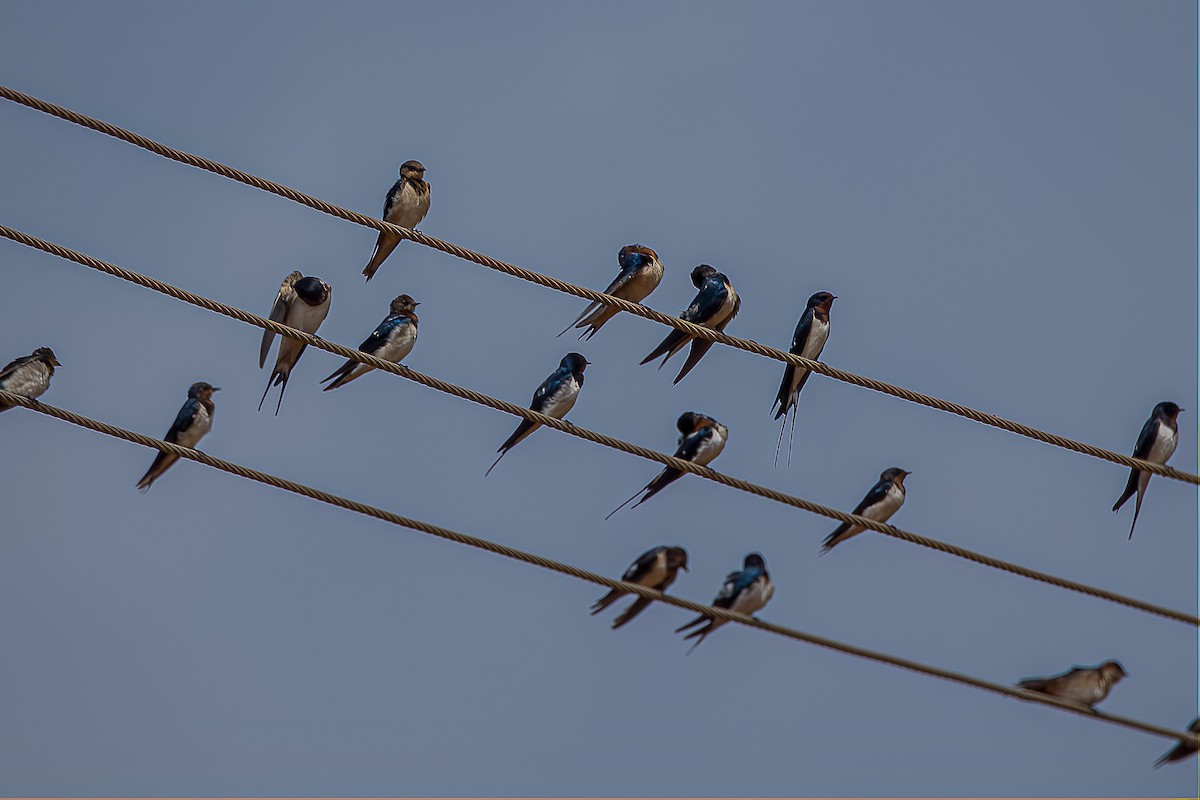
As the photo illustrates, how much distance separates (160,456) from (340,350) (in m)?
2.67

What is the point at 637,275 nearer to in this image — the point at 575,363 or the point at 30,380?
the point at 575,363

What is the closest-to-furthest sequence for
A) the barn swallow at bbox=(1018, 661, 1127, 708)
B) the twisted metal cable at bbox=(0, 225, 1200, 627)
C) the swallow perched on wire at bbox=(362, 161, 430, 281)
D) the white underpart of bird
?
the twisted metal cable at bbox=(0, 225, 1200, 627), the barn swallow at bbox=(1018, 661, 1127, 708), the white underpart of bird, the swallow perched on wire at bbox=(362, 161, 430, 281)

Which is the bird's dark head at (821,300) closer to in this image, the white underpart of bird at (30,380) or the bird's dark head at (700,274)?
the bird's dark head at (700,274)

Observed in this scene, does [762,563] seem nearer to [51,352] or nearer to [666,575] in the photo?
[666,575]

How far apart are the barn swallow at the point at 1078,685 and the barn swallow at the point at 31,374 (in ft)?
18.2

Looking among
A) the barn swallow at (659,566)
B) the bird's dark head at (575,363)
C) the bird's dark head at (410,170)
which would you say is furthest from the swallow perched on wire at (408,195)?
the barn swallow at (659,566)

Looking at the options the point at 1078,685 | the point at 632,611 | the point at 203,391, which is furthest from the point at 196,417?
the point at 1078,685

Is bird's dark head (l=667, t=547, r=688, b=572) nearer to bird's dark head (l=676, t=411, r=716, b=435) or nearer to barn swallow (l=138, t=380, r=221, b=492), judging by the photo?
bird's dark head (l=676, t=411, r=716, b=435)

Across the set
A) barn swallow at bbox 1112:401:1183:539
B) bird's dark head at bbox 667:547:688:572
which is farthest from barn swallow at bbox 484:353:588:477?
barn swallow at bbox 1112:401:1183:539

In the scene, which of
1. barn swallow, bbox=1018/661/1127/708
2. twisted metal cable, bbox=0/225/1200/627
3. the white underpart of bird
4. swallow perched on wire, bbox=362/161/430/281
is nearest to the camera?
twisted metal cable, bbox=0/225/1200/627

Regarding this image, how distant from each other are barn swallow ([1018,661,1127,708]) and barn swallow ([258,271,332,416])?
4.41 meters

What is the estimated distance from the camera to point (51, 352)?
33.2 ft

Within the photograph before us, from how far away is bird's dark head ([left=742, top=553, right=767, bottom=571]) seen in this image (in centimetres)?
898

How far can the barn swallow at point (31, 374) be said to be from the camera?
9.84 metres
